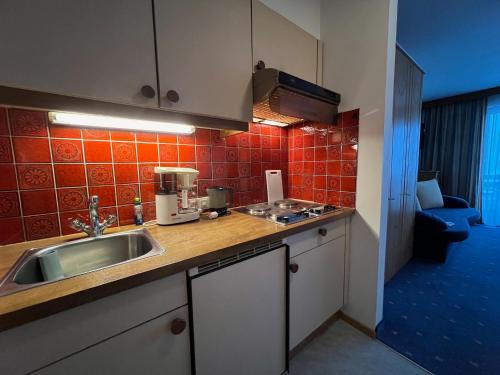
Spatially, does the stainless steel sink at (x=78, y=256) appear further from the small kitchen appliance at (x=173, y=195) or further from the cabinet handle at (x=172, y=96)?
the cabinet handle at (x=172, y=96)

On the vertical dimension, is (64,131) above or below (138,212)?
above

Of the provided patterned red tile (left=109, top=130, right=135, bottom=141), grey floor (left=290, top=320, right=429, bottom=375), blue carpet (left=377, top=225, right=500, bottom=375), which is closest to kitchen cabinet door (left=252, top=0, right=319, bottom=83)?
patterned red tile (left=109, top=130, right=135, bottom=141)

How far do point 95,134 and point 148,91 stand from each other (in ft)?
1.40

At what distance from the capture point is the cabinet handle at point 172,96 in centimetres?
83

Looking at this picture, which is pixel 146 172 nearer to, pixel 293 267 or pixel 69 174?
pixel 69 174

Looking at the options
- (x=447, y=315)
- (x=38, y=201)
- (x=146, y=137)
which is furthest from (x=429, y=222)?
(x=38, y=201)

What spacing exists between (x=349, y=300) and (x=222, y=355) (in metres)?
1.05

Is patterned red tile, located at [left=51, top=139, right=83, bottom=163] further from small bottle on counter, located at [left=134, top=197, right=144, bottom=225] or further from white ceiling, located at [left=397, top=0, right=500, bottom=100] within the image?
white ceiling, located at [left=397, top=0, right=500, bottom=100]

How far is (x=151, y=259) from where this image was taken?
68cm

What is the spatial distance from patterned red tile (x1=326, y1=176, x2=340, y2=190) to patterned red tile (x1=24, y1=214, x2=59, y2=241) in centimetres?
157

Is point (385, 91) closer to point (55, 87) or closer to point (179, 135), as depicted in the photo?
point (179, 135)

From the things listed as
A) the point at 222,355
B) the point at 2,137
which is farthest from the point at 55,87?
the point at 222,355

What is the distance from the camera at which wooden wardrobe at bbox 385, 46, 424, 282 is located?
1786 millimetres

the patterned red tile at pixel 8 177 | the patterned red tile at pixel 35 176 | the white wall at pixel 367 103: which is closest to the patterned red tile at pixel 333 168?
the white wall at pixel 367 103
